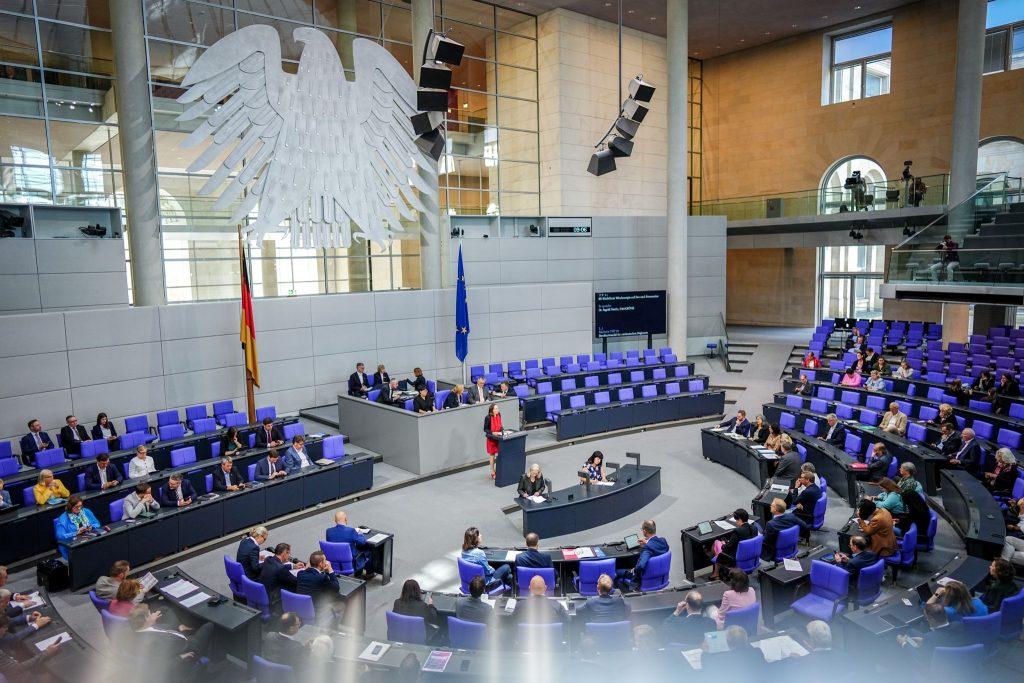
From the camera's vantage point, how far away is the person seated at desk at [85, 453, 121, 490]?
936 centimetres

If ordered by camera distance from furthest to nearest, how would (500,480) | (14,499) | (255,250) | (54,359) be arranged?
(255,250), (54,359), (500,480), (14,499)

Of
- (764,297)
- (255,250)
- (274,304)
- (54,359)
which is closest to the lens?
(54,359)

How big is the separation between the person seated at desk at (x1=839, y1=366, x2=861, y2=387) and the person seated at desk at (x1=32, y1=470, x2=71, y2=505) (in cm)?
1479

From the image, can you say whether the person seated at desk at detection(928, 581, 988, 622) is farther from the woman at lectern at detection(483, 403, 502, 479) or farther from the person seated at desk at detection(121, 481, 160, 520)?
the person seated at desk at detection(121, 481, 160, 520)

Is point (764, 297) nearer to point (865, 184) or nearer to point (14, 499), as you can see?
point (865, 184)

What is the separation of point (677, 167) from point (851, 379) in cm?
864

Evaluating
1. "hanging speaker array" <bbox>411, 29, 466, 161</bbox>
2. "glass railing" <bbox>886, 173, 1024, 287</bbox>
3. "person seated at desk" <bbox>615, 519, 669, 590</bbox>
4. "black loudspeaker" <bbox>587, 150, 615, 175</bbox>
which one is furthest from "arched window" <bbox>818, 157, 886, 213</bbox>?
"person seated at desk" <bbox>615, 519, 669, 590</bbox>

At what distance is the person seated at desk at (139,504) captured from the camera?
8453 mm

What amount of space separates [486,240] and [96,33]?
1031cm

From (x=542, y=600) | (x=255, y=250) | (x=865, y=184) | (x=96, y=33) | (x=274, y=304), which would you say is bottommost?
(x=542, y=600)

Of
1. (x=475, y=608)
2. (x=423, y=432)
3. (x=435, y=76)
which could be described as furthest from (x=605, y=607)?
(x=435, y=76)

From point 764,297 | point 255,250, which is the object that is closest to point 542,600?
point 255,250

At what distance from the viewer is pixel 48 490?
8812mm

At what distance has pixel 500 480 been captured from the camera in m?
11.4
